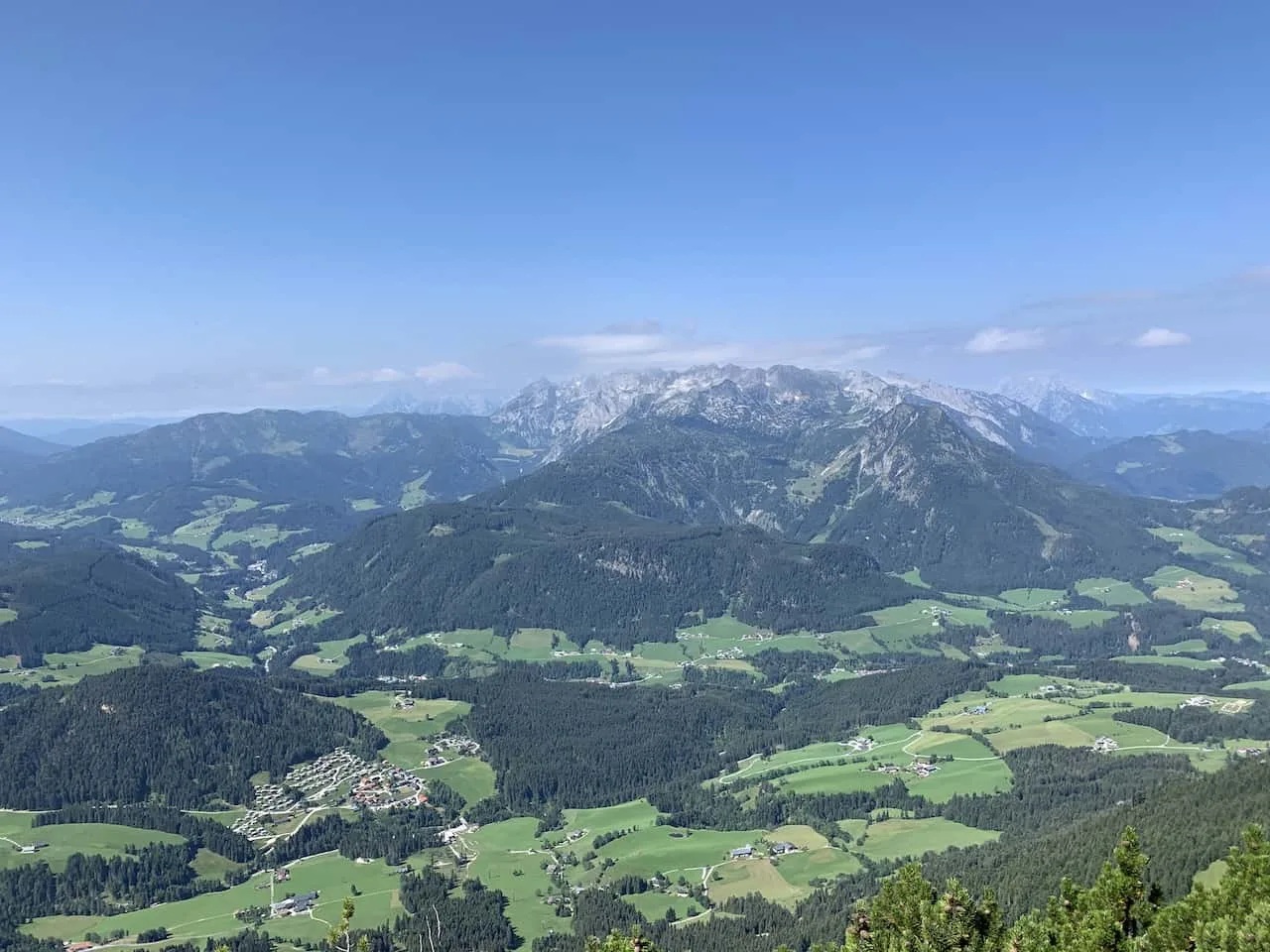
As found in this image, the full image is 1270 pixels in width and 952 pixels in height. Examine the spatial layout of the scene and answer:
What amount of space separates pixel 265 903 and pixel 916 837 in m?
109

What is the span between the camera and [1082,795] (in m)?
154

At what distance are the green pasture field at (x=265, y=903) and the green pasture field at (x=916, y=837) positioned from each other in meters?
79.9

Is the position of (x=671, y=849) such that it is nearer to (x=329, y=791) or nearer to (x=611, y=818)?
(x=611, y=818)

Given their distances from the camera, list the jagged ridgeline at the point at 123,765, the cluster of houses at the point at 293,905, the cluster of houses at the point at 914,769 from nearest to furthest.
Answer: the cluster of houses at the point at 293,905 < the cluster of houses at the point at 914,769 < the jagged ridgeline at the point at 123,765

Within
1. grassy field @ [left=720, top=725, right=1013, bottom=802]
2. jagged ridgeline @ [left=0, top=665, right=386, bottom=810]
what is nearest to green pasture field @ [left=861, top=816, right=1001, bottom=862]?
grassy field @ [left=720, top=725, right=1013, bottom=802]

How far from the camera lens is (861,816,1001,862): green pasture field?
468 ft

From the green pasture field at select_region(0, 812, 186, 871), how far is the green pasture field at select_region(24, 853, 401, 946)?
19.7 meters

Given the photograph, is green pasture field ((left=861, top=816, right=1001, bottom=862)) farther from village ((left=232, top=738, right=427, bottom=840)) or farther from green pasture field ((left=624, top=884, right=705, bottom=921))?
village ((left=232, top=738, right=427, bottom=840))

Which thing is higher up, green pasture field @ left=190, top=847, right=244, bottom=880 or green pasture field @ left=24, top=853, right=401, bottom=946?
green pasture field @ left=24, top=853, right=401, bottom=946

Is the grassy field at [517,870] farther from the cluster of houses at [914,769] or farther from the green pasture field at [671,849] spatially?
the cluster of houses at [914,769]

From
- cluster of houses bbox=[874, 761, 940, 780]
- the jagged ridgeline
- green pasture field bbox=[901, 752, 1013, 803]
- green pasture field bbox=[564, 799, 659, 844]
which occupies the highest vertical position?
the jagged ridgeline

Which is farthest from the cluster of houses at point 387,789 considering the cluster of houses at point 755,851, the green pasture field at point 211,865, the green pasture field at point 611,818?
the cluster of houses at point 755,851

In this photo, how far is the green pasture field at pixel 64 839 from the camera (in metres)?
153

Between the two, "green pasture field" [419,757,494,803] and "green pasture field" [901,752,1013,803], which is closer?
"green pasture field" [901,752,1013,803]
